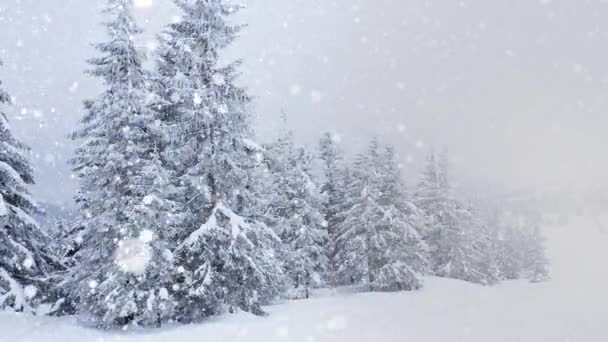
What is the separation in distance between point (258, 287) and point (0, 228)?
29.9 ft

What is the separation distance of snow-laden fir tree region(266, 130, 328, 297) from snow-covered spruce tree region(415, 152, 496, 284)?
1763cm

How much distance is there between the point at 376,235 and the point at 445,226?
1605 cm

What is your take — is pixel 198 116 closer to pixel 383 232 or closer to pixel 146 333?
pixel 146 333

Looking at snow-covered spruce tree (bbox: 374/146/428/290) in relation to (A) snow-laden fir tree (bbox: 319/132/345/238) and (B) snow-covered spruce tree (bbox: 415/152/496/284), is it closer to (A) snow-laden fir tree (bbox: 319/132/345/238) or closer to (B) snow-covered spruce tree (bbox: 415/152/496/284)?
(A) snow-laden fir tree (bbox: 319/132/345/238)

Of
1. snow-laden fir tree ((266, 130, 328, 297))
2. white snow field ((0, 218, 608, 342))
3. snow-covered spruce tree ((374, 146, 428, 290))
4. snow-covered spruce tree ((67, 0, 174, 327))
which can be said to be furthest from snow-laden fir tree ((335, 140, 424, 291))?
snow-covered spruce tree ((67, 0, 174, 327))

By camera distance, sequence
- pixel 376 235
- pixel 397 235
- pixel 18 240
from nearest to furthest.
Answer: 1. pixel 18 240
2. pixel 376 235
3. pixel 397 235

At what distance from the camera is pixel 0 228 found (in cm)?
1602

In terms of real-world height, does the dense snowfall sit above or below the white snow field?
above

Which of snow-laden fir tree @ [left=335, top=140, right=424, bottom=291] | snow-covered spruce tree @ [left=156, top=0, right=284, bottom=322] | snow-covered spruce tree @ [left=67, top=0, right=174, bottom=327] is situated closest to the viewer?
snow-covered spruce tree @ [left=67, top=0, right=174, bottom=327]

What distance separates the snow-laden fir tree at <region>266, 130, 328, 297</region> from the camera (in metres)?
31.8

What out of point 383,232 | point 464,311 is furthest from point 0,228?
point 383,232

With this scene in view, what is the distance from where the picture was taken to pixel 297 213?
32281mm

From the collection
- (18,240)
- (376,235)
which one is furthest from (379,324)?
(376,235)

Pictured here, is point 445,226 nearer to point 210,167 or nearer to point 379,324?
point 379,324
